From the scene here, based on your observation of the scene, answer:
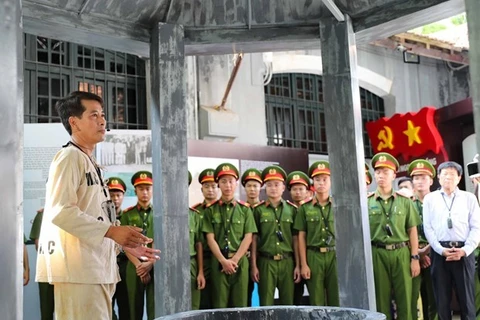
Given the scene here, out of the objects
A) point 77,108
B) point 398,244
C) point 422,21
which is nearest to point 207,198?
point 398,244

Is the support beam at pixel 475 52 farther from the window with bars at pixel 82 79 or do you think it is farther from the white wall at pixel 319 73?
the window with bars at pixel 82 79

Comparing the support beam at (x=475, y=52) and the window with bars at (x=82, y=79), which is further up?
the window with bars at (x=82, y=79)

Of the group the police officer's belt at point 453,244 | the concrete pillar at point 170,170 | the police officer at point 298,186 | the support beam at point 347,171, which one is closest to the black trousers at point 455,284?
the police officer's belt at point 453,244

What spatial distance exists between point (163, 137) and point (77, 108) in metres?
1.37

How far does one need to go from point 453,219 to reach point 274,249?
1.78m

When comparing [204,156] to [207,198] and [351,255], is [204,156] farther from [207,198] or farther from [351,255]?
[351,255]

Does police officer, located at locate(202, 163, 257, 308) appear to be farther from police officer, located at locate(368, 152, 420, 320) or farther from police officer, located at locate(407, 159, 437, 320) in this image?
police officer, located at locate(407, 159, 437, 320)

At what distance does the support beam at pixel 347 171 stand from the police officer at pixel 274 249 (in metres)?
1.92

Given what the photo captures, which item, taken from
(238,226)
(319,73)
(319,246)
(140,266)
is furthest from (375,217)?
(319,73)

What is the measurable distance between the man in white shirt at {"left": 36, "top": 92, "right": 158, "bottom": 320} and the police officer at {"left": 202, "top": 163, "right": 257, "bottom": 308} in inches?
129

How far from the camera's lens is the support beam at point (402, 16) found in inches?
165

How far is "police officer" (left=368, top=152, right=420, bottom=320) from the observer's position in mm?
5867

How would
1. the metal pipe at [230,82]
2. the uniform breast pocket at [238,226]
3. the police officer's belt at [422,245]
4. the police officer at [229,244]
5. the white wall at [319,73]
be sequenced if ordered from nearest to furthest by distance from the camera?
1. the police officer at [229,244]
2. the uniform breast pocket at [238,226]
3. the police officer's belt at [422,245]
4. the metal pipe at [230,82]
5. the white wall at [319,73]

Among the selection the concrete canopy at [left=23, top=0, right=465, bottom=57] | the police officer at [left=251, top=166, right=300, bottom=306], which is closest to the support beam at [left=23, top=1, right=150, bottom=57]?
the concrete canopy at [left=23, top=0, right=465, bottom=57]
